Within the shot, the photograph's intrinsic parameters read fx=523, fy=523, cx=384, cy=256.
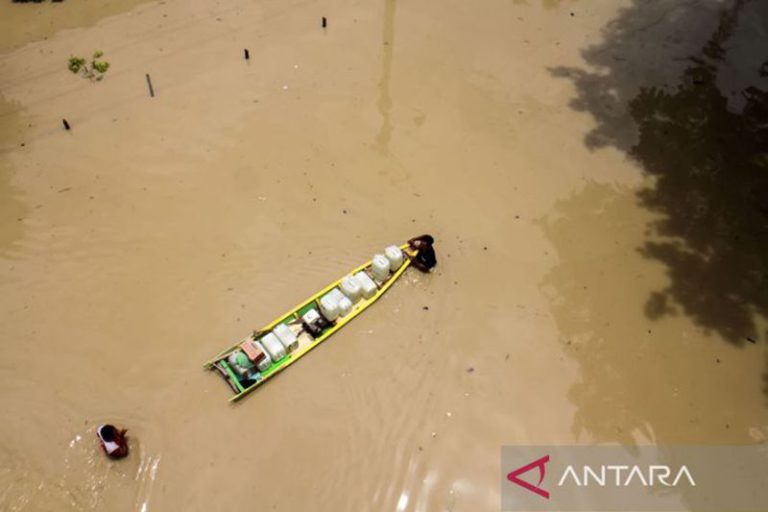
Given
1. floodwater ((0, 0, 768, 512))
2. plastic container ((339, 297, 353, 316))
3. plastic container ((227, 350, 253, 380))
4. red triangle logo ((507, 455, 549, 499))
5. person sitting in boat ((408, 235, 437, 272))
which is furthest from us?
person sitting in boat ((408, 235, 437, 272))

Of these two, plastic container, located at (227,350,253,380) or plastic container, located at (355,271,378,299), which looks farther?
plastic container, located at (355,271,378,299)

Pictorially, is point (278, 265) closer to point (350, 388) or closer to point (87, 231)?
point (350, 388)

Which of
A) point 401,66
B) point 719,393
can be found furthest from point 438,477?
point 401,66

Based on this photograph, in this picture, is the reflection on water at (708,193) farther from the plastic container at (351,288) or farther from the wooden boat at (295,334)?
the plastic container at (351,288)

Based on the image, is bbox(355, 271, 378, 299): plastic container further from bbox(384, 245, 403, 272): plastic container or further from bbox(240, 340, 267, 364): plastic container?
bbox(240, 340, 267, 364): plastic container

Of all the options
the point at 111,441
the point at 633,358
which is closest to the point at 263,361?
the point at 111,441

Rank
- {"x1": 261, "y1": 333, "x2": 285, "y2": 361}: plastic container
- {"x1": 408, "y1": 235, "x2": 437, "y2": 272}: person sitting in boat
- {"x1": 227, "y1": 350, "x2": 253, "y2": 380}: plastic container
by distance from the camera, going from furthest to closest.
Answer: {"x1": 408, "y1": 235, "x2": 437, "y2": 272}: person sitting in boat
{"x1": 261, "y1": 333, "x2": 285, "y2": 361}: plastic container
{"x1": 227, "y1": 350, "x2": 253, "y2": 380}: plastic container

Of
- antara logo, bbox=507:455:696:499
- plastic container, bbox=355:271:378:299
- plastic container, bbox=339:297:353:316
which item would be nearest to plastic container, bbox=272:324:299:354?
plastic container, bbox=339:297:353:316

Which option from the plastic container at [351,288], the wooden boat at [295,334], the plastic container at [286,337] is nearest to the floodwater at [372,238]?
the wooden boat at [295,334]
